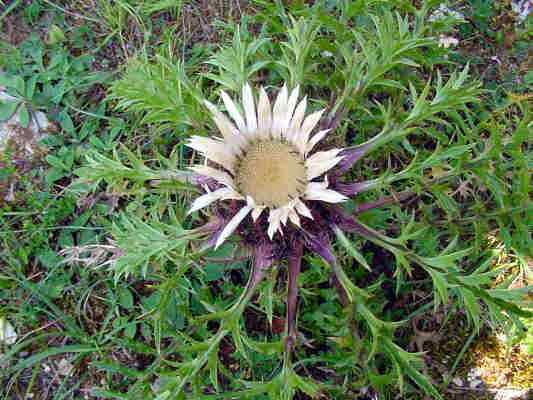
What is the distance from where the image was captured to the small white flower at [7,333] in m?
2.63

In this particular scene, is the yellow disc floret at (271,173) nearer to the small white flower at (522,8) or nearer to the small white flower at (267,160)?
the small white flower at (267,160)

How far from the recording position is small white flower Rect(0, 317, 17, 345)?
8.64 feet

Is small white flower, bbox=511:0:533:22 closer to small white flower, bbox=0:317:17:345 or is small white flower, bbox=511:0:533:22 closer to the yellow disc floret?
the yellow disc floret

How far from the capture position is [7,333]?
264 cm

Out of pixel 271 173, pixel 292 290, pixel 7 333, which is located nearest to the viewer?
pixel 271 173

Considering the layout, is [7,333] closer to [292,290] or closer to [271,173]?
[292,290]

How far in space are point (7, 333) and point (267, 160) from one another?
167cm

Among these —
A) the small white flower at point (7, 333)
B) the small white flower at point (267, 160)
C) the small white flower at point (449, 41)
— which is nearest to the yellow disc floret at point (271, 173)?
the small white flower at point (267, 160)

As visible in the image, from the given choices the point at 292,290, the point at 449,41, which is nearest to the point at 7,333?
the point at 292,290

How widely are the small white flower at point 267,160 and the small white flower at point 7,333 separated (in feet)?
4.62

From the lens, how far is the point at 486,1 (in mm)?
2873

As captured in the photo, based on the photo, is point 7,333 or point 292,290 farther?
point 7,333

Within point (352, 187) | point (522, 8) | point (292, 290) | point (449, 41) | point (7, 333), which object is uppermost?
point (522, 8)

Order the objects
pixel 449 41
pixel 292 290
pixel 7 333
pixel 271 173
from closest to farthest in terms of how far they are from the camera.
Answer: pixel 271 173 < pixel 292 290 < pixel 7 333 < pixel 449 41
